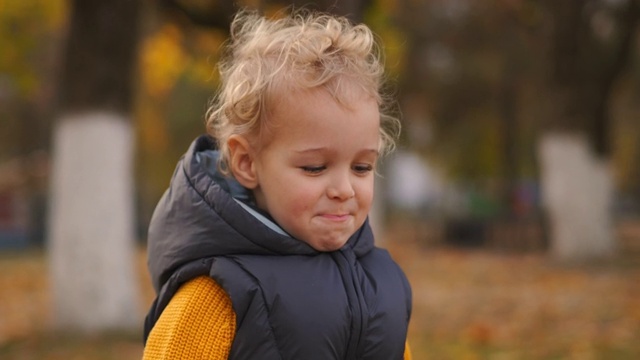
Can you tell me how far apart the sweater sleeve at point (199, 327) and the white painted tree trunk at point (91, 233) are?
282 inches

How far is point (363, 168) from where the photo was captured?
2564 millimetres

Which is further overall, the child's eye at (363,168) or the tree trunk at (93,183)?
the tree trunk at (93,183)

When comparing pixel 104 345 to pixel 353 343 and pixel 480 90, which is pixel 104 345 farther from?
pixel 480 90

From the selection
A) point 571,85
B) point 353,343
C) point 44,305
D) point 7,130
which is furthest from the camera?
point 7,130

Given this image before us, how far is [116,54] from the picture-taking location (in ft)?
31.2

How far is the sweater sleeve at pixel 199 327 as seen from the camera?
241 cm

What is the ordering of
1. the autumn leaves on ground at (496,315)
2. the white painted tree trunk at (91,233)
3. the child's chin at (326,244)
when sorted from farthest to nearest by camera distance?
the white painted tree trunk at (91,233)
the autumn leaves on ground at (496,315)
the child's chin at (326,244)

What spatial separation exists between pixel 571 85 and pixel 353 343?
14.8 m

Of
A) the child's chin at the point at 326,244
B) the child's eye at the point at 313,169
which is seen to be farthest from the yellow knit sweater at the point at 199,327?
the child's eye at the point at 313,169

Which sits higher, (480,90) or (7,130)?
(480,90)

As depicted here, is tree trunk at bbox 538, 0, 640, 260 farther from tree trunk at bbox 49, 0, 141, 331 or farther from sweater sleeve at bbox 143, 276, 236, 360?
sweater sleeve at bbox 143, 276, 236, 360

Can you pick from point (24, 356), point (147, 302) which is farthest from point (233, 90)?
point (147, 302)

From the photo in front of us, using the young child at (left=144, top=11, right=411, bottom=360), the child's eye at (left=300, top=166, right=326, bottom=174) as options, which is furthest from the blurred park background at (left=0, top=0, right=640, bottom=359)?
the child's eye at (left=300, top=166, right=326, bottom=174)

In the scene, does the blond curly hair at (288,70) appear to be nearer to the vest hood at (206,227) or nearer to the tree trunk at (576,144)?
the vest hood at (206,227)
